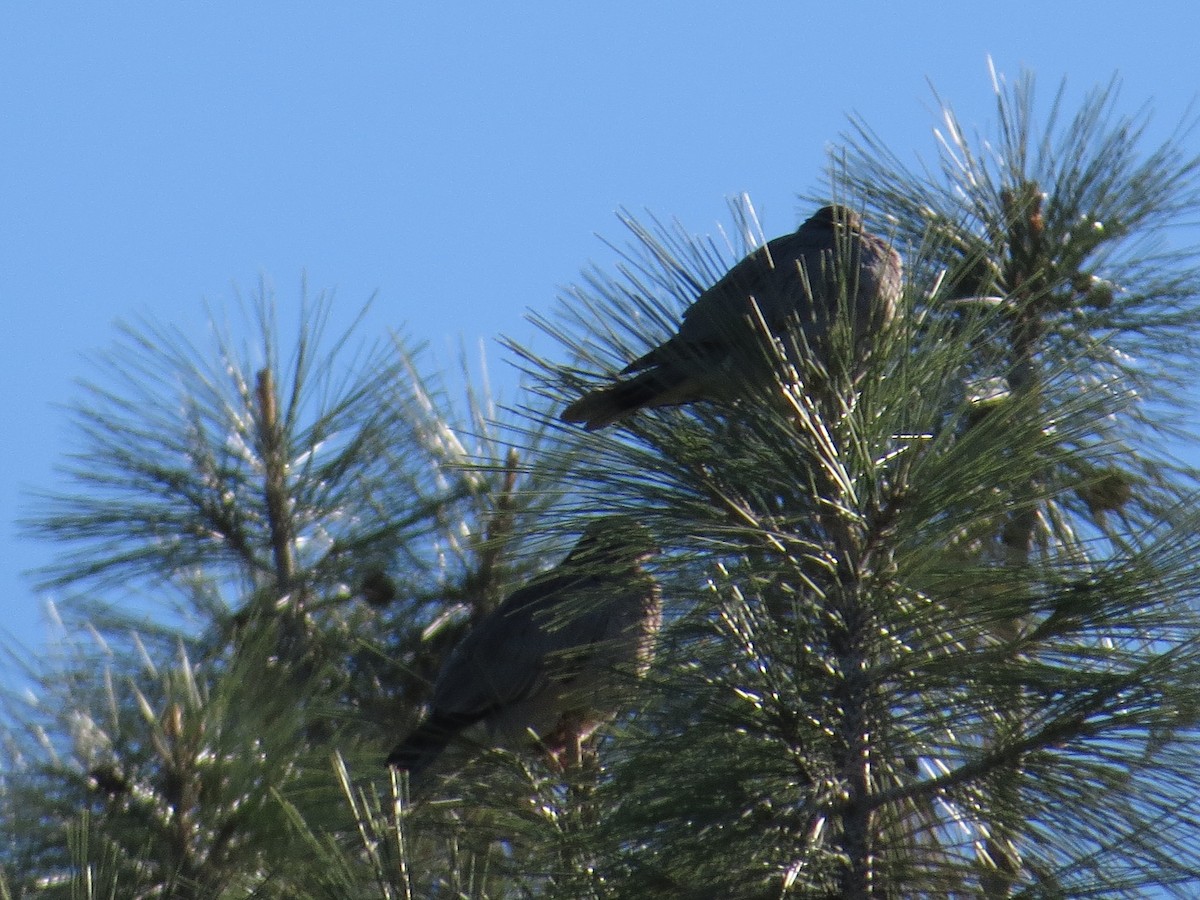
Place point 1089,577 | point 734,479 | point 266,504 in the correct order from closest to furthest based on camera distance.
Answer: point 1089,577 → point 734,479 → point 266,504

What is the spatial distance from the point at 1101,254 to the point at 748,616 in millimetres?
1616

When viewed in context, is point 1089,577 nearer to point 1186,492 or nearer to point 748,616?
point 748,616

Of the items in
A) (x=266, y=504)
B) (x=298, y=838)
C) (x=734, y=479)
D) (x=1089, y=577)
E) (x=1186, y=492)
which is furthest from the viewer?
(x=266, y=504)

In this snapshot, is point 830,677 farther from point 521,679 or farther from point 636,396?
point 521,679

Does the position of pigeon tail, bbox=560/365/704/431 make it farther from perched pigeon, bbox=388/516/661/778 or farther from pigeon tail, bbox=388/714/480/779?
pigeon tail, bbox=388/714/480/779

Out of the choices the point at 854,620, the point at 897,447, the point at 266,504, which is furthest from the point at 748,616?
the point at 266,504

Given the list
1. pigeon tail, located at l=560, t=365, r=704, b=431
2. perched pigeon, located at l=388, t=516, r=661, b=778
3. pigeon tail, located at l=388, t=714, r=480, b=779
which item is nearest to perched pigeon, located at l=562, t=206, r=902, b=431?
pigeon tail, located at l=560, t=365, r=704, b=431

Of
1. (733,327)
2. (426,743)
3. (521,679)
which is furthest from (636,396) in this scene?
(521,679)

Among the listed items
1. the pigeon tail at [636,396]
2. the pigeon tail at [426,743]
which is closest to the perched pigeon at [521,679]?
the pigeon tail at [426,743]

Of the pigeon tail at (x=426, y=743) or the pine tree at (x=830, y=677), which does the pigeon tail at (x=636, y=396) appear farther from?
the pigeon tail at (x=426, y=743)

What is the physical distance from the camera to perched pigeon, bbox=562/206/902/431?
2.43m

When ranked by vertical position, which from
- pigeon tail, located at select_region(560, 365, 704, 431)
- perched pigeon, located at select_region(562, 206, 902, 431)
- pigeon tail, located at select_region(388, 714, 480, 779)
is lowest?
pigeon tail, located at select_region(388, 714, 480, 779)

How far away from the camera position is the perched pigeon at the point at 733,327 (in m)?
2.43

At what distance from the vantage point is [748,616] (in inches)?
92.2
